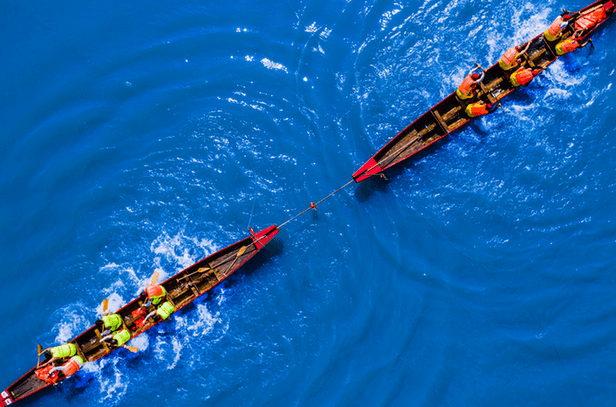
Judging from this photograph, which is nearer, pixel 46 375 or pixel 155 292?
pixel 46 375

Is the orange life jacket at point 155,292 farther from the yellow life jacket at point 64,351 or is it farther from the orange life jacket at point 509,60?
the orange life jacket at point 509,60

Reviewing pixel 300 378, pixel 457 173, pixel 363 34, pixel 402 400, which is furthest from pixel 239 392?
pixel 363 34

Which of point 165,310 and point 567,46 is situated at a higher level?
point 567,46

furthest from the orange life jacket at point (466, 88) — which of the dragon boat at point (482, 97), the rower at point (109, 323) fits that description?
the rower at point (109, 323)

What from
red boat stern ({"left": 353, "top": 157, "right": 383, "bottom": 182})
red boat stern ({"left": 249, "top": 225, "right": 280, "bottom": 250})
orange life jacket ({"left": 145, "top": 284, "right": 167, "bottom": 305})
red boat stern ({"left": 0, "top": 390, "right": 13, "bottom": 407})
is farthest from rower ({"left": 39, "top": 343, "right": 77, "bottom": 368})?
red boat stern ({"left": 353, "top": 157, "right": 383, "bottom": 182})

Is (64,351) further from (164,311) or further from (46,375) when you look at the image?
(164,311)

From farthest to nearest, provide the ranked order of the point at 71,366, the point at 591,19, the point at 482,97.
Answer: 1. the point at 482,97
2. the point at 591,19
3. the point at 71,366

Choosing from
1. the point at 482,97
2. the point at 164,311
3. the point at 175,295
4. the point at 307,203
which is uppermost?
the point at 307,203

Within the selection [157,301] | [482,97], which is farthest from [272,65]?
[157,301]

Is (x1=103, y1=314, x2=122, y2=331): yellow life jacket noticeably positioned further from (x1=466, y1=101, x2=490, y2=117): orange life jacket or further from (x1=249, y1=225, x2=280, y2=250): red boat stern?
(x1=466, y1=101, x2=490, y2=117): orange life jacket
